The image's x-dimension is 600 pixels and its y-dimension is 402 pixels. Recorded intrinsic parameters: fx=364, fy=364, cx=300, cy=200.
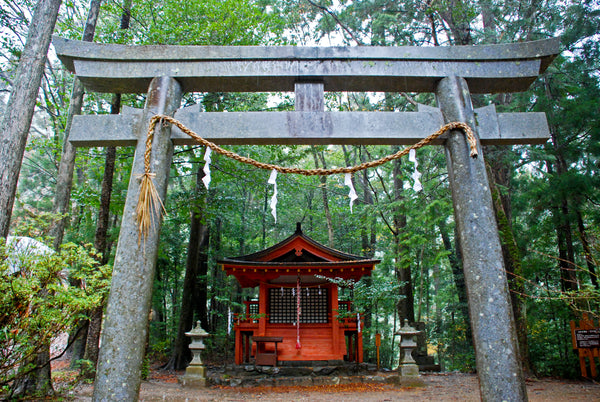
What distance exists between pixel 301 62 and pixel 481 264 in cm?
256

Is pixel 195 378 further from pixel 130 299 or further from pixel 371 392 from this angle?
pixel 130 299

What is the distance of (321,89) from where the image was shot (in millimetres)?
3721

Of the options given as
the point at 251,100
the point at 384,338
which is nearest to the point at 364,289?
Result: the point at 251,100

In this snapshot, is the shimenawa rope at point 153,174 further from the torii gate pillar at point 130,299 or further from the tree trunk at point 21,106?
the tree trunk at point 21,106

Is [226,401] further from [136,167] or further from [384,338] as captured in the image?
[384,338]

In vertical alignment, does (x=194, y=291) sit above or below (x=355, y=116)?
below

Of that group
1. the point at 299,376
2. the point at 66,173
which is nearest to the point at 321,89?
the point at 66,173

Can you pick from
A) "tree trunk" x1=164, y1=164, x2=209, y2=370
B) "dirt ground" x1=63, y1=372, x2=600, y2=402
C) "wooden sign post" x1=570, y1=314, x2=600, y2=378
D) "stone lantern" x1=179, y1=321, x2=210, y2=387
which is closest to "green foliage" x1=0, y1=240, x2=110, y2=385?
"dirt ground" x1=63, y1=372, x2=600, y2=402

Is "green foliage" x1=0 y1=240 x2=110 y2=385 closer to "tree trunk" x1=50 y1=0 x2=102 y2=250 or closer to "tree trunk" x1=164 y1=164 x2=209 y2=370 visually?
"tree trunk" x1=50 y1=0 x2=102 y2=250

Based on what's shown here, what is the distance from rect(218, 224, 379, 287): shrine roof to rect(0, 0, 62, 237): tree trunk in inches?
213

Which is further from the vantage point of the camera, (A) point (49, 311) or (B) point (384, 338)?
(B) point (384, 338)

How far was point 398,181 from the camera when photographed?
13.3 m

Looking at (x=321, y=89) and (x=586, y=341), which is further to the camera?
(x=586, y=341)

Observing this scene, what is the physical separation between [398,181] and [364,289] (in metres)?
5.96
